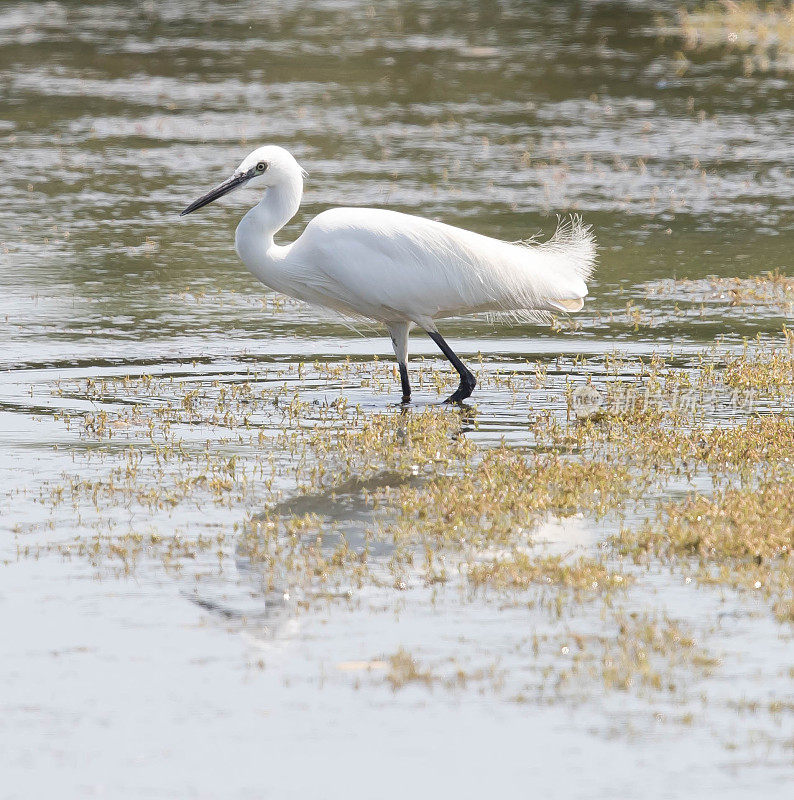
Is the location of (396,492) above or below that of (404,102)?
below

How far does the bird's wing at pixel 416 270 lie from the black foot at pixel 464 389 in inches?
17.9

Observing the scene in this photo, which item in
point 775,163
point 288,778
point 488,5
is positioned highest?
point 488,5

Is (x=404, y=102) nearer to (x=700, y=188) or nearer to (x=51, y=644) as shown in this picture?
(x=700, y=188)

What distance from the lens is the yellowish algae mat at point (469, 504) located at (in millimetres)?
5133

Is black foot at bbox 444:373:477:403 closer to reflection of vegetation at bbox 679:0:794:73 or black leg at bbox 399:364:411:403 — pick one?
black leg at bbox 399:364:411:403

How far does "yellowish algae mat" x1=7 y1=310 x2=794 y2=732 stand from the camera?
5133 mm

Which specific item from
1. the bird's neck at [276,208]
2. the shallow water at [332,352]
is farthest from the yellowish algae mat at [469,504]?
the bird's neck at [276,208]

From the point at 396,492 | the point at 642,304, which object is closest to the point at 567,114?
the point at 642,304

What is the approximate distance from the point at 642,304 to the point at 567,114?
25.8 ft

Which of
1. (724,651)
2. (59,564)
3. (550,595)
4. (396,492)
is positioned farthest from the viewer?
(396,492)

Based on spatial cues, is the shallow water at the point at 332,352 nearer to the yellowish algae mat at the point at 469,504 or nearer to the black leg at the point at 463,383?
the yellowish algae mat at the point at 469,504

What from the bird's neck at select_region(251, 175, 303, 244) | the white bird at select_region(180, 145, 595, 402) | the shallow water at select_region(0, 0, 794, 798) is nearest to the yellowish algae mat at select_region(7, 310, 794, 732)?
the shallow water at select_region(0, 0, 794, 798)

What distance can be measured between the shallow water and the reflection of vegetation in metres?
0.61

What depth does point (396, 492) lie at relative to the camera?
6875mm
